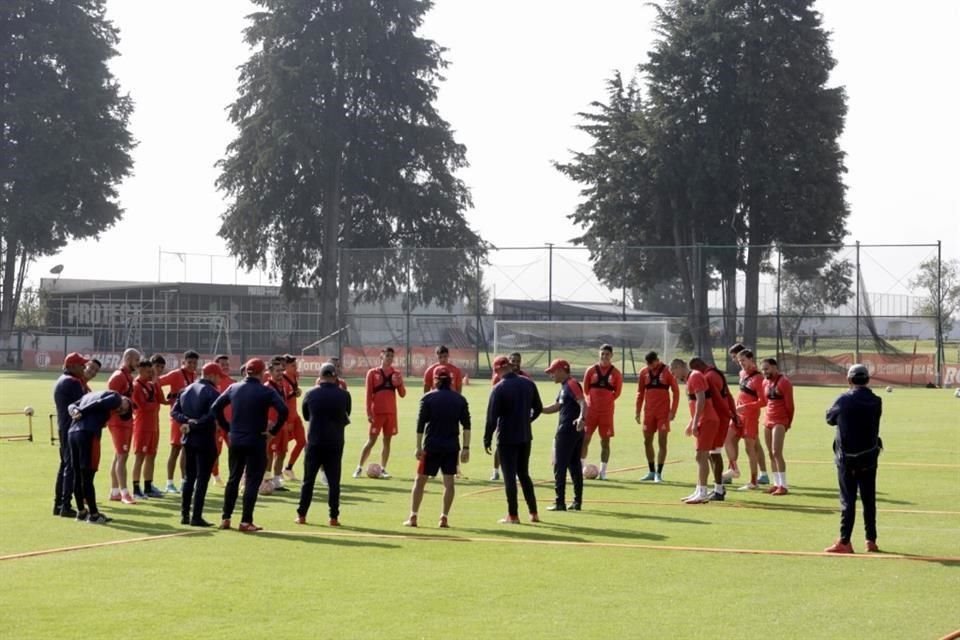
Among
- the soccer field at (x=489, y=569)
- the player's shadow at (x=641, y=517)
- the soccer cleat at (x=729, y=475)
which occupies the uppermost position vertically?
the soccer cleat at (x=729, y=475)

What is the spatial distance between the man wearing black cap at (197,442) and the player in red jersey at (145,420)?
9.21ft

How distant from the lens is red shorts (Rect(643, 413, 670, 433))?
23469 mm

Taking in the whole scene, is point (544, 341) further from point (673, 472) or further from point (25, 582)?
point (25, 582)

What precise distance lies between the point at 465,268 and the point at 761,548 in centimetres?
5307

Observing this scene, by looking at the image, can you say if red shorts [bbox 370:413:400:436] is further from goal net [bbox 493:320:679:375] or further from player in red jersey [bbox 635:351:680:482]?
goal net [bbox 493:320:679:375]

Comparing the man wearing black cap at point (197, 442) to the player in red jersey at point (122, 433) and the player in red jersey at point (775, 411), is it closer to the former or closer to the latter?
the player in red jersey at point (122, 433)

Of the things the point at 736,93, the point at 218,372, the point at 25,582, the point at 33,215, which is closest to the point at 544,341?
the point at 736,93

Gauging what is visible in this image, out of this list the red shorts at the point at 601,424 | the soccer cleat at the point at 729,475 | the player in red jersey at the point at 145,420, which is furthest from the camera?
the red shorts at the point at 601,424

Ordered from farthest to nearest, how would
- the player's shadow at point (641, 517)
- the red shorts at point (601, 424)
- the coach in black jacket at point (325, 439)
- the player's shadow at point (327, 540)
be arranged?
1. the red shorts at point (601, 424)
2. the player's shadow at point (641, 517)
3. the coach in black jacket at point (325, 439)
4. the player's shadow at point (327, 540)

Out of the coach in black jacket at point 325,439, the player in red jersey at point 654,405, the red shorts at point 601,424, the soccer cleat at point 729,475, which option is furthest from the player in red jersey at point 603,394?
the coach in black jacket at point 325,439

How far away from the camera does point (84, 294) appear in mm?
98125

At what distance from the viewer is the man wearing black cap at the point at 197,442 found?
682 inches

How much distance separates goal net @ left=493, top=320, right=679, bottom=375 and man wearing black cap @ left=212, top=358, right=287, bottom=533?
45232 mm

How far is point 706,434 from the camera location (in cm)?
1983
